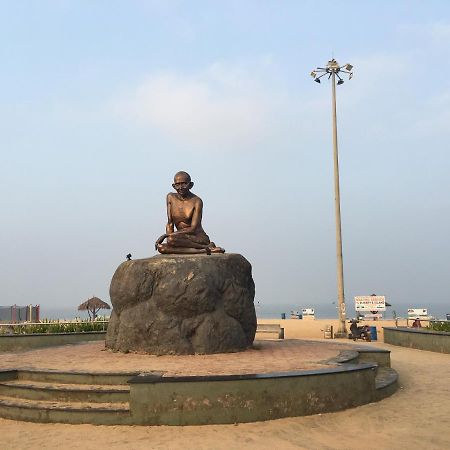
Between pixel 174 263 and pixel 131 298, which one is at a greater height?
pixel 174 263

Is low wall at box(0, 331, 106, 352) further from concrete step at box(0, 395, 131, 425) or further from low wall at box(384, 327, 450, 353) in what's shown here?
low wall at box(384, 327, 450, 353)

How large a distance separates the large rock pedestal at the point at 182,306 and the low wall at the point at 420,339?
327 inches

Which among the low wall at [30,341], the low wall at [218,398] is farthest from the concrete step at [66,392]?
the low wall at [30,341]

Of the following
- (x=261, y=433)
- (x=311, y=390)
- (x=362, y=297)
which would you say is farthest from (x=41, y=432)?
(x=362, y=297)

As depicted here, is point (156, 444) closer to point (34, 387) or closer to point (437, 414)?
point (34, 387)

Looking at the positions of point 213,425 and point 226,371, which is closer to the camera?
point 213,425

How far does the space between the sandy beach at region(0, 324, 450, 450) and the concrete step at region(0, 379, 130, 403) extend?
0.56 metres

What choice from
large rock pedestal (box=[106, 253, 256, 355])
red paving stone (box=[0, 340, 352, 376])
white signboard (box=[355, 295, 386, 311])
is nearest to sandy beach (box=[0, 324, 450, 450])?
red paving stone (box=[0, 340, 352, 376])

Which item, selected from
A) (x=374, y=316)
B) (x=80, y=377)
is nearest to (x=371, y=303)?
(x=374, y=316)

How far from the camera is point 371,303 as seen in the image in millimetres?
34375

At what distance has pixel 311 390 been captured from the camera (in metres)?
7.66

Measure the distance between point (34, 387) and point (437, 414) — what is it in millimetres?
6374

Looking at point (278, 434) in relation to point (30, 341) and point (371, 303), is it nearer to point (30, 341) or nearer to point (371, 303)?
point (30, 341)

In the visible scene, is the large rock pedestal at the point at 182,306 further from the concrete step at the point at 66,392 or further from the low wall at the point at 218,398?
the low wall at the point at 218,398
